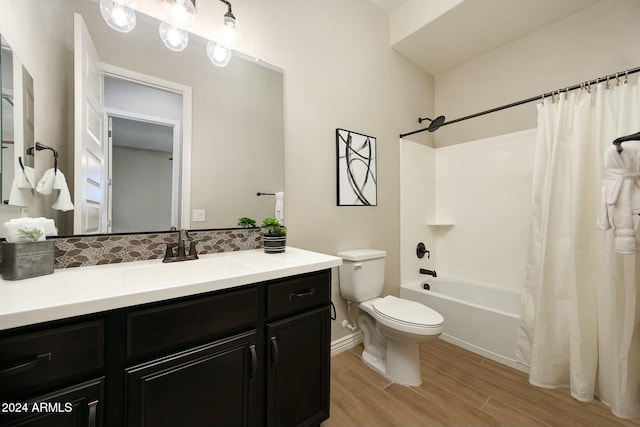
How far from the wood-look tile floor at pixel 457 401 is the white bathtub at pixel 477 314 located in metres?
0.13

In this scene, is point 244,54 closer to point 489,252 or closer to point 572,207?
point 572,207

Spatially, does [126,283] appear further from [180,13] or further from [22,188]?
[180,13]

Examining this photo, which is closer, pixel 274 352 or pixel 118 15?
pixel 274 352

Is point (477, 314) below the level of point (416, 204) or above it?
below

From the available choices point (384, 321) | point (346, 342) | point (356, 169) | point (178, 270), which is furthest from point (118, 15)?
point (346, 342)

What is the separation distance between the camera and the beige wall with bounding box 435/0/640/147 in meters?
1.90

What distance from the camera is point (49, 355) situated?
2.10ft

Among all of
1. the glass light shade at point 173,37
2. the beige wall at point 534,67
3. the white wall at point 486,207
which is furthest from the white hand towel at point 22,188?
the beige wall at point 534,67

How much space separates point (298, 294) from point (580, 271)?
1.68 meters

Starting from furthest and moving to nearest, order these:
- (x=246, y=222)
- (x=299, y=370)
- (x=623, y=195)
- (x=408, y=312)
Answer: (x=408, y=312), (x=246, y=222), (x=623, y=195), (x=299, y=370)

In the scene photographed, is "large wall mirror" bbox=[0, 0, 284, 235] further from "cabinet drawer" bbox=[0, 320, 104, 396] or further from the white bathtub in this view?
the white bathtub

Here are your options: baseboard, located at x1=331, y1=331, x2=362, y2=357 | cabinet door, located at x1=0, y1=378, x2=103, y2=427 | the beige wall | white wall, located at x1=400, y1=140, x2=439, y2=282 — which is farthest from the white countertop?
the beige wall

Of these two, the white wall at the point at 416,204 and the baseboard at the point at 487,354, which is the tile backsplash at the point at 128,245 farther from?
the baseboard at the point at 487,354

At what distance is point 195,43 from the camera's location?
1.40m
